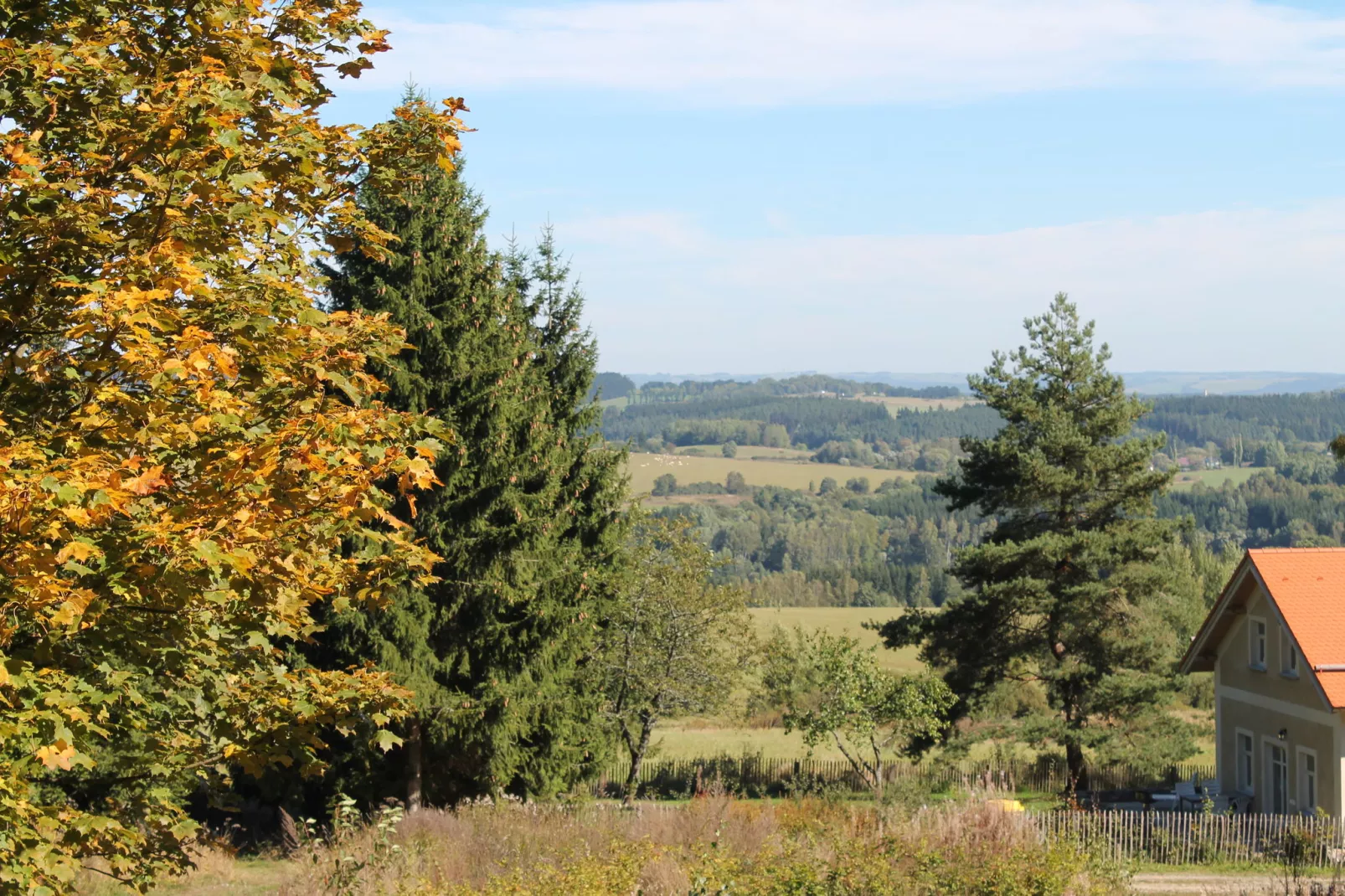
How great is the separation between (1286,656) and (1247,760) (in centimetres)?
329

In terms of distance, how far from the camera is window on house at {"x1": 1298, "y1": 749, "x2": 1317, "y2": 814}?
24484mm

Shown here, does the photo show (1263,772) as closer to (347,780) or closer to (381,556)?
(347,780)

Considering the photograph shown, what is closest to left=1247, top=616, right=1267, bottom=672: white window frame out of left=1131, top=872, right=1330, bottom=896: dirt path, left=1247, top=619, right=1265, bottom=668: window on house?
left=1247, top=619, right=1265, bottom=668: window on house

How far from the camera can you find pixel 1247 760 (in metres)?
27.5

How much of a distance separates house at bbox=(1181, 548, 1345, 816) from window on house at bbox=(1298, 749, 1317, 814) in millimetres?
17

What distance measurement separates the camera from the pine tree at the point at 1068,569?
30.8 meters

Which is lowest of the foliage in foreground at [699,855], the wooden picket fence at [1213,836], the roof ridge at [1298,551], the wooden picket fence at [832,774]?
the wooden picket fence at [832,774]

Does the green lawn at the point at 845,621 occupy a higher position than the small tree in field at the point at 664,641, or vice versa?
the small tree in field at the point at 664,641

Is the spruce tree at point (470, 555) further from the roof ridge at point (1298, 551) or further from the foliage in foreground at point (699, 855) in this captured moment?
the roof ridge at point (1298, 551)

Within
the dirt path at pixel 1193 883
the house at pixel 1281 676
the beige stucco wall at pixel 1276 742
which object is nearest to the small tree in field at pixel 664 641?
the house at pixel 1281 676

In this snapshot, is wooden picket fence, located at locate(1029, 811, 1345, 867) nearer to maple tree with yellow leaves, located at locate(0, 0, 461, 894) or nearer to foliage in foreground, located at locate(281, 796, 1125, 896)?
foliage in foreground, located at locate(281, 796, 1125, 896)

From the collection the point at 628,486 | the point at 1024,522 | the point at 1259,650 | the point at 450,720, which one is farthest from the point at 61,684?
the point at 1024,522

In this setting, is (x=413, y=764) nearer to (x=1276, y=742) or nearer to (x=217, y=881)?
(x=217, y=881)

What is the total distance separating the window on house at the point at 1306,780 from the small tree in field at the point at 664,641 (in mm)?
12897
